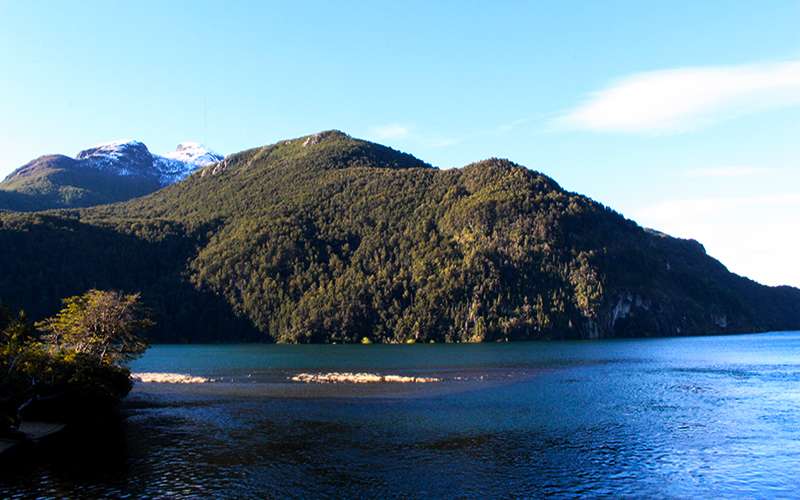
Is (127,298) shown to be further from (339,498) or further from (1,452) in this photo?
(339,498)

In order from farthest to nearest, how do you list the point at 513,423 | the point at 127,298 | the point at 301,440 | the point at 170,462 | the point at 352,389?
the point at 352,389 → the point at 127,298 → the point at 513,423 → the point at 301,440 → the point at 170,462

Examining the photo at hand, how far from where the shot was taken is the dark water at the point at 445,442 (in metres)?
47.1

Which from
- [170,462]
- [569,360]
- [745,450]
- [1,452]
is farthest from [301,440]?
[569,360]

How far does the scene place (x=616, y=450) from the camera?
58.0m

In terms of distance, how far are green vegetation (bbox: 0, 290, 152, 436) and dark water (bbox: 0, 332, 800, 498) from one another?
5.48 m

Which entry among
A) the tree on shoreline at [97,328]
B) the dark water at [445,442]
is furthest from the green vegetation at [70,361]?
the dark water at [445,442]

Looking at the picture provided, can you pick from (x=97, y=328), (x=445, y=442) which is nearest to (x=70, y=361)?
(x=97, y=328)

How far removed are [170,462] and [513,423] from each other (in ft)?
115

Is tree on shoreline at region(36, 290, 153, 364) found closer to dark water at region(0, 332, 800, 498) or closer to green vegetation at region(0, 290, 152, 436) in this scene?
green vegetation at region(0, 290, 152, 436)

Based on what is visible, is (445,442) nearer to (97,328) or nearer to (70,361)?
(70,361)

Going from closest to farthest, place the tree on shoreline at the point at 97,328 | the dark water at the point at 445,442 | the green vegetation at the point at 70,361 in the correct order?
1. the dark water at the point at 445,442
2. the green vegetation at the point at 70,361
3. the tree on shoreline at the point at 97,328

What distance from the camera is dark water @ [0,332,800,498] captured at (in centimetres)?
4712

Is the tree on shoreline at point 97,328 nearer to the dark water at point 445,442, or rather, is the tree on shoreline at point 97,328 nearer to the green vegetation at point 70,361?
the green vegetation at point 70,361

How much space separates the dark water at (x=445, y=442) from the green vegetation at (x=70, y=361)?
548 centimetres
